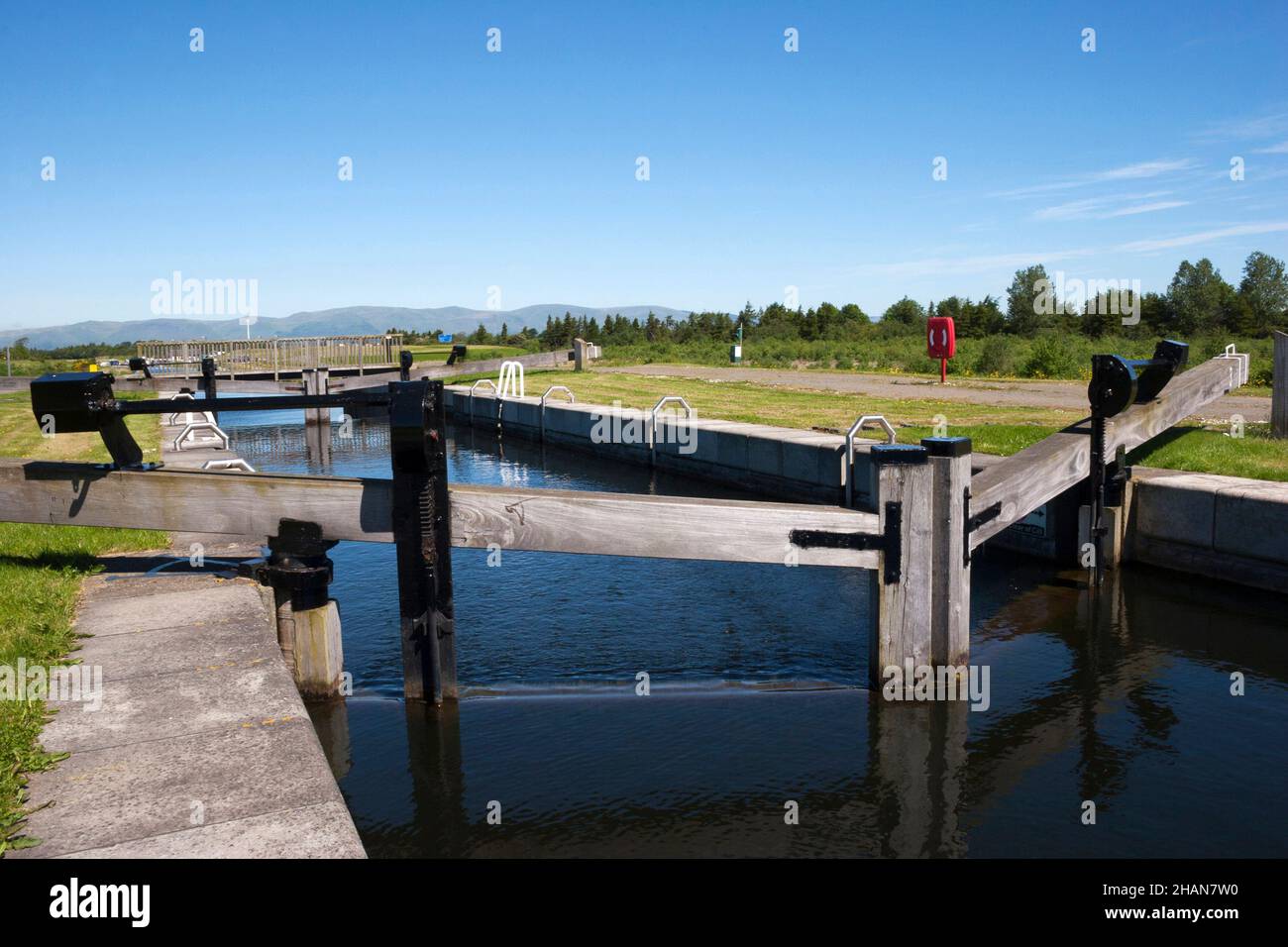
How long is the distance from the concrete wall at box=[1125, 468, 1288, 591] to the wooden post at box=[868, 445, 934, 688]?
4.71m

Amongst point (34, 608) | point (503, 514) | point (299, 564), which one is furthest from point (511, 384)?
point (34, 608)

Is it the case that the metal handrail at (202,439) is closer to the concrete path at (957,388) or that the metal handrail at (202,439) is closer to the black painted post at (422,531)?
the black painted post at (422,531)

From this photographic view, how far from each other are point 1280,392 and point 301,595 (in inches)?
453

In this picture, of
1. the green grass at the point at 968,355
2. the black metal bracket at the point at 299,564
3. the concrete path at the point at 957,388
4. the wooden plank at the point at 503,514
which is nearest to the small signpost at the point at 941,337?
the concrete path at the point at 957,388

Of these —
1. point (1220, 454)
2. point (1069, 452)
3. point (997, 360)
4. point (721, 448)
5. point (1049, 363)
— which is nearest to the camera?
point (1069, 452)

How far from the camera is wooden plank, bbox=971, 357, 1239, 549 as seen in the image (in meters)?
8.17

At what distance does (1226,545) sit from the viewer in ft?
33.9

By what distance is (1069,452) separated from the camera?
9.81 meters

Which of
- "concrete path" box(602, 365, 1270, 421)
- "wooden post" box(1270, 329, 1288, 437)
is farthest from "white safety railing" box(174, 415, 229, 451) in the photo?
"wooden post" box(1270, 329, 1288, 437)

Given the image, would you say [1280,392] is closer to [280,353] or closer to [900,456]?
[900,456]

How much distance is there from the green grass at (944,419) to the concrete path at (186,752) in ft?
31.5

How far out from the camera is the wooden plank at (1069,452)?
8.17 meters

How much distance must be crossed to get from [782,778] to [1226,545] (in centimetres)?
630
